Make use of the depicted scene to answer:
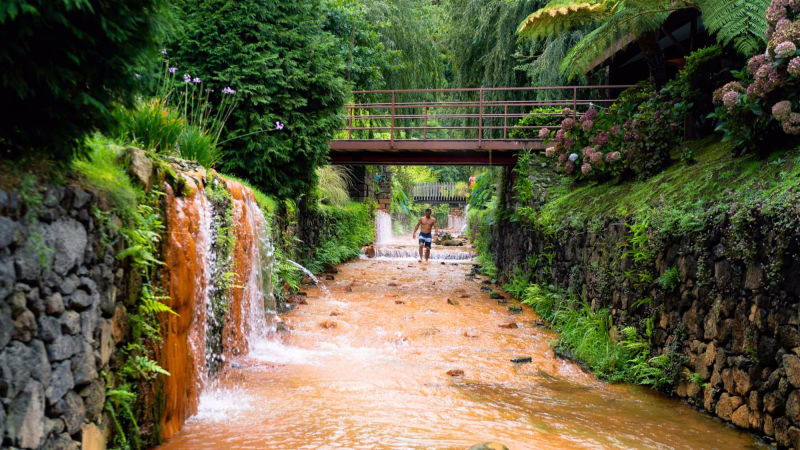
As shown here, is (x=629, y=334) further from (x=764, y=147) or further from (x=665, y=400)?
(x=764, y=147)

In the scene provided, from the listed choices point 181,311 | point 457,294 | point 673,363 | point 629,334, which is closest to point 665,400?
point 673,363

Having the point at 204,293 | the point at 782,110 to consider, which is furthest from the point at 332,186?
the point at 782,110

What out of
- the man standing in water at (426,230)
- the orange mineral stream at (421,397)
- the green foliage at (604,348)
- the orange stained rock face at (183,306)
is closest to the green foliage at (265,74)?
the orange mineral stream at (421,397)

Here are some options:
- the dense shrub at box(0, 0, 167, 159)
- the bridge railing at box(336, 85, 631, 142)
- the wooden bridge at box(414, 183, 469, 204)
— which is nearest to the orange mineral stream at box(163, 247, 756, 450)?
the dense shrub at box(0, 0, 167, 159)

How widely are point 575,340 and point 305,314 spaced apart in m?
4.19

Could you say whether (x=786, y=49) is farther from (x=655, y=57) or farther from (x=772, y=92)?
(x=655, y=57)

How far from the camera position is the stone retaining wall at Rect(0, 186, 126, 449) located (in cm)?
254

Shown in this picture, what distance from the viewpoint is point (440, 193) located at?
38312mm

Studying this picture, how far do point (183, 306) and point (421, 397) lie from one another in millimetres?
2357

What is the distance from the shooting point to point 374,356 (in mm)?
7090

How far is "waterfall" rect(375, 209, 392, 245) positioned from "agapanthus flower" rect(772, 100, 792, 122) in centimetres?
1837

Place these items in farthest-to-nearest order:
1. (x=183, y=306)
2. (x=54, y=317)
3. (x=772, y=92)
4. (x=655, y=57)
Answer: (x=655, y=57) → (x=772, y=92) → (x=183, y=306) → (x=54, y=317)

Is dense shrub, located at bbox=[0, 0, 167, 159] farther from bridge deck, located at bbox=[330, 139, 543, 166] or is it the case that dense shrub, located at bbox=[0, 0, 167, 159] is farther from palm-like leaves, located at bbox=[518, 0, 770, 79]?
bridge deck, located at bbox=[330, 139, 543, 166]

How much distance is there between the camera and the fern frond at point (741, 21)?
6211 millimetres
